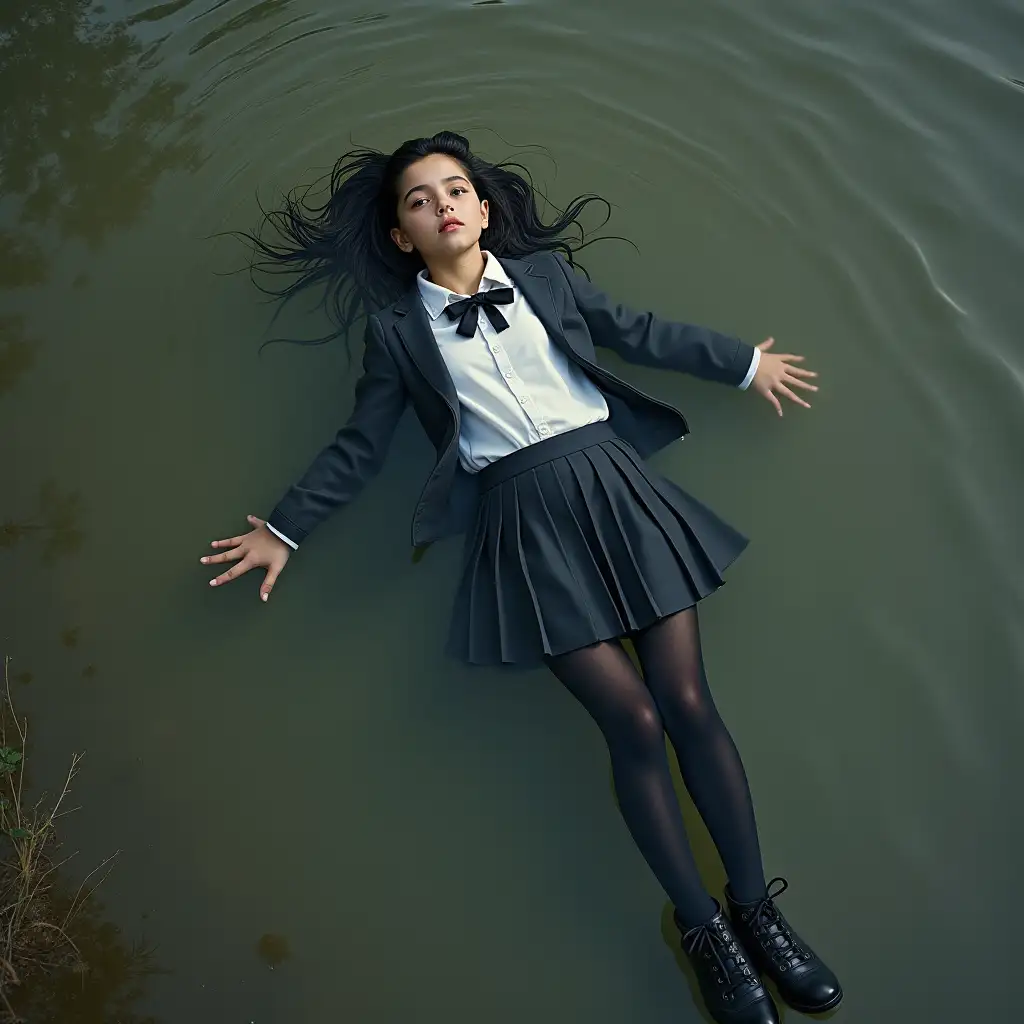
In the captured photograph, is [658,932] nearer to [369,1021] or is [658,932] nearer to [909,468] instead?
[369,1021]

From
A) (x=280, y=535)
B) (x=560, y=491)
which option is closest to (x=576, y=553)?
(x=560, y=491)

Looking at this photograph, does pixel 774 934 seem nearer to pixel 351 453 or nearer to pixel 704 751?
pixel 704 751

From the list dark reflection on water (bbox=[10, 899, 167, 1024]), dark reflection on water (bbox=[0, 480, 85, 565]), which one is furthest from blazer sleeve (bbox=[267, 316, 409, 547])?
dark reflection on water (bbox=[10, 899, 167, 1024])

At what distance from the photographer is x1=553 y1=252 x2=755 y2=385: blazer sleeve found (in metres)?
2.41

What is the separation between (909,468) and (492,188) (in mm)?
1264

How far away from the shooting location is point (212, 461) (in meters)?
2.68

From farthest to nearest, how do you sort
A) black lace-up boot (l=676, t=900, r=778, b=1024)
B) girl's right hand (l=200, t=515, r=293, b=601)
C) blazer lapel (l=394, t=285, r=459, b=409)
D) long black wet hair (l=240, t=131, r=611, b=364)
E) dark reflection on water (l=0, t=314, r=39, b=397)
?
dark reflection on water (l=0, t=314, r=39, b=397), long black wet hair (l=240, t=131, r=611, b=364), girl's right hand (l=200, t=515, r=293, b=601), blazer lapel (l=394, t=285, r=459, b=409), black lace-up boot (l=676, t=900, r=778, b=1024)

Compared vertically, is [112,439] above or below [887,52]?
below

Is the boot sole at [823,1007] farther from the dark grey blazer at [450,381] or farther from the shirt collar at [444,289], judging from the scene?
the shirt collar at [444,289]

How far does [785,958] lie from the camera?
6.36 ft

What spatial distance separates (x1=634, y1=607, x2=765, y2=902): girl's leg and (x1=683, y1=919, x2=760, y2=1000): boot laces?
92mm

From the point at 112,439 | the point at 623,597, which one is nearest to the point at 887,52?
the point at 623,597

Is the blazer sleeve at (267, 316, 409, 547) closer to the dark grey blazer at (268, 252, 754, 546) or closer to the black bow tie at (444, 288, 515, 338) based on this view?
the dark grey blazer at (268, 252, 754, 546)

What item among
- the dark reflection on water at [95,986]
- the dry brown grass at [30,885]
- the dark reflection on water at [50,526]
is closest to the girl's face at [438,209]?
the dark reflection on water at [50,526]
